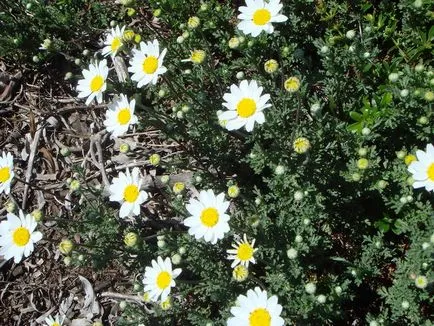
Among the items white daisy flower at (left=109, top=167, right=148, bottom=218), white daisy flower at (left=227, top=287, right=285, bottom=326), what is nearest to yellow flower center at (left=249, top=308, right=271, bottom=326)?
white daisy flower at (left=227, top=287, right=285, bottom=326)

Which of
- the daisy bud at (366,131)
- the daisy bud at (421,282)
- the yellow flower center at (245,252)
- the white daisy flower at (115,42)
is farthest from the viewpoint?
the white daisy flower at (115,42)

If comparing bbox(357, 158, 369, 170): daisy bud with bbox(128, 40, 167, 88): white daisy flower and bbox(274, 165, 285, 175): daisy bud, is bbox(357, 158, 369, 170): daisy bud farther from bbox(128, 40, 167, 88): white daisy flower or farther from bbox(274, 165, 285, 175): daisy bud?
bbox(128, 40, 167, 88): white daisy flower

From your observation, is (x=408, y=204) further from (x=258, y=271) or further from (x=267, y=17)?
(x=267, y=17)

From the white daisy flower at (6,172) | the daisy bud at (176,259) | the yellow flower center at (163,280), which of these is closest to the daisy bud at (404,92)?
the daisy bud at (176,259)

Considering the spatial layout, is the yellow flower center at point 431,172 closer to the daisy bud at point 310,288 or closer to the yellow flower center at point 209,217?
the daisy bud at point 310,288

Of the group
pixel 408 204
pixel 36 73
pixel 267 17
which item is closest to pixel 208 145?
pixel 267 17

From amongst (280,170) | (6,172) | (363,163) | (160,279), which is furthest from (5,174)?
(363,163)

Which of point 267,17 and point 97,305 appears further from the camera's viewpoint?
point 97,305
